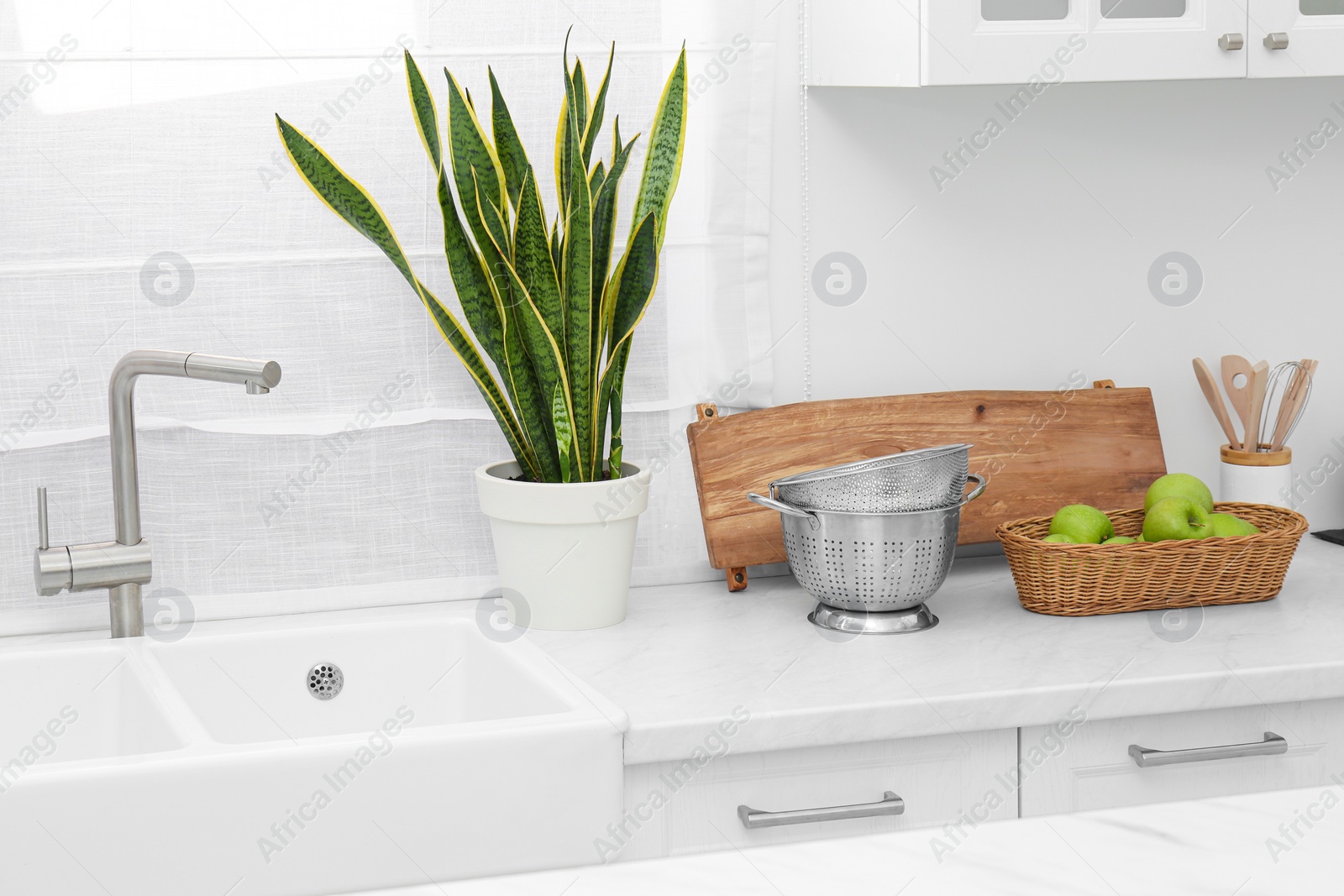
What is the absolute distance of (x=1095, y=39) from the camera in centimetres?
153

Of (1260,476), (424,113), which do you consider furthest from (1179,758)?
(424,113)

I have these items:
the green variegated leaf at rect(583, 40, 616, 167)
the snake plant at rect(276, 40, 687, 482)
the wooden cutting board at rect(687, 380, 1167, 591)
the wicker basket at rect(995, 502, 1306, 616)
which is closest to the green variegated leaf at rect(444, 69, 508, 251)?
the snake plant at rect(276, 40, 687, 482)

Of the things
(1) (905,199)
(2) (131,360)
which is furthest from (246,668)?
(1) (905,199)

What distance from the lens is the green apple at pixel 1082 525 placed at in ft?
5.39

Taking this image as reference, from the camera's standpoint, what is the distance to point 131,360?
1494mm

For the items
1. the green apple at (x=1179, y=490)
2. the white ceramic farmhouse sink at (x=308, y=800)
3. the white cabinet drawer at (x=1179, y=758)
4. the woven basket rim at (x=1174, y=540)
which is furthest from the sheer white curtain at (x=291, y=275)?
the white cabinet drawer at (x=1179, y=758)

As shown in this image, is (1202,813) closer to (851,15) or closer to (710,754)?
(710,754)

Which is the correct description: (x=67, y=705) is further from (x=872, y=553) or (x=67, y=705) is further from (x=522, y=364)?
(x=872, y=553)

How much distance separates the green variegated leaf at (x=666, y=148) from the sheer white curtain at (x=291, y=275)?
0.16 metres

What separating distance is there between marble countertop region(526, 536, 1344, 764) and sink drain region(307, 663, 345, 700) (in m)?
0.26

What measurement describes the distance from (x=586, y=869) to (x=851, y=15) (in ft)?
4.44

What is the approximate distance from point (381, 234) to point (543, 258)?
→ 0.64 feet

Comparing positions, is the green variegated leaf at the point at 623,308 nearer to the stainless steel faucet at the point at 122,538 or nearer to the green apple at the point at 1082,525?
the stainless steel faucet at the point at 122,538

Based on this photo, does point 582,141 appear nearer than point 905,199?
Yes
